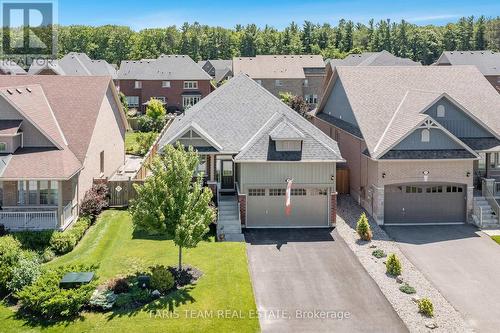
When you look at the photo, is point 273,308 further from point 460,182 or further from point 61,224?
point 460,182

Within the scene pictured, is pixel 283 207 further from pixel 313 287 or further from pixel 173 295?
pixel 173 295

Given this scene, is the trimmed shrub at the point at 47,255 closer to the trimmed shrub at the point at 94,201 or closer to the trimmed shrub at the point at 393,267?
the trimmed shrub at the point at 94,201

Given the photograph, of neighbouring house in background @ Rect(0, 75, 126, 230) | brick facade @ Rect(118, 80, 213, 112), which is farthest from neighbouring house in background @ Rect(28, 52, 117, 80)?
neighbouring house in background @ Rect(0, 75, 126, 230)

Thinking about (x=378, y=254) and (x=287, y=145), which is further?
(x=287, y=145)

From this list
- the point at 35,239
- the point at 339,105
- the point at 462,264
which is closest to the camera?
the point at 462,264

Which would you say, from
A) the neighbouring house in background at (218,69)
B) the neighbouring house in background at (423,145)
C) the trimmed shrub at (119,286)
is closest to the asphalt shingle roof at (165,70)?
the neighbouring house in background at (218,69)

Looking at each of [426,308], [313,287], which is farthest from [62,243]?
[426,308]
